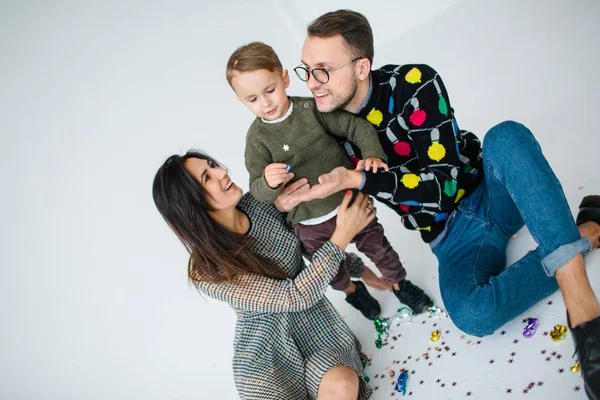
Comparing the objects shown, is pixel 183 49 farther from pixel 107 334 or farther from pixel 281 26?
pixel 107 334

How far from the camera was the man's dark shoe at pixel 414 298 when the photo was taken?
201 cm

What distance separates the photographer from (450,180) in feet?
5.57

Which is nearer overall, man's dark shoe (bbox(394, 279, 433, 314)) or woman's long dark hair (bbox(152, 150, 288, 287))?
woman's long dark hair (bbox(152, 150, 288, 287))

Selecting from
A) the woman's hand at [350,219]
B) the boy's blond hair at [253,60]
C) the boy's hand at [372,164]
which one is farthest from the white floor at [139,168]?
the boy's blond hair at [253,60]

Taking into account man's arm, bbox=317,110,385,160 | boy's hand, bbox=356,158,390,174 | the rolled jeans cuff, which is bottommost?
the rolled jeans cuff

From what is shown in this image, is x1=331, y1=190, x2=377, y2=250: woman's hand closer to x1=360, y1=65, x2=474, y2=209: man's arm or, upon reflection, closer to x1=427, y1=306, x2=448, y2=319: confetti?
x1=360, y1=65, x2=474, y2=209: man's arm

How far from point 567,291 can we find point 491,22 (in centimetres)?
225

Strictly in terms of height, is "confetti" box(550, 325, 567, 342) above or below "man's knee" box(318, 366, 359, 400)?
below

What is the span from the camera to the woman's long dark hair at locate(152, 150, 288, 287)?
1.66 metres

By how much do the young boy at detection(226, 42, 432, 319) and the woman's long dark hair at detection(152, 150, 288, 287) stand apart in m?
0.19

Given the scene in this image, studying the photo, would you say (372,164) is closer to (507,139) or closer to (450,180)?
(450,180)

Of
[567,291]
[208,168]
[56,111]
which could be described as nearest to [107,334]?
[56,111]

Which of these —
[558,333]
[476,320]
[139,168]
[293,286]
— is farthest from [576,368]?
[139,168]

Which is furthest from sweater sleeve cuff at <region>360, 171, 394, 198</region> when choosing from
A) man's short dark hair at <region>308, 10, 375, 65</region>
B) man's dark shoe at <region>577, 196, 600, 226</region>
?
man's dark shoe at <region>577, 196, 600, 226</region>
